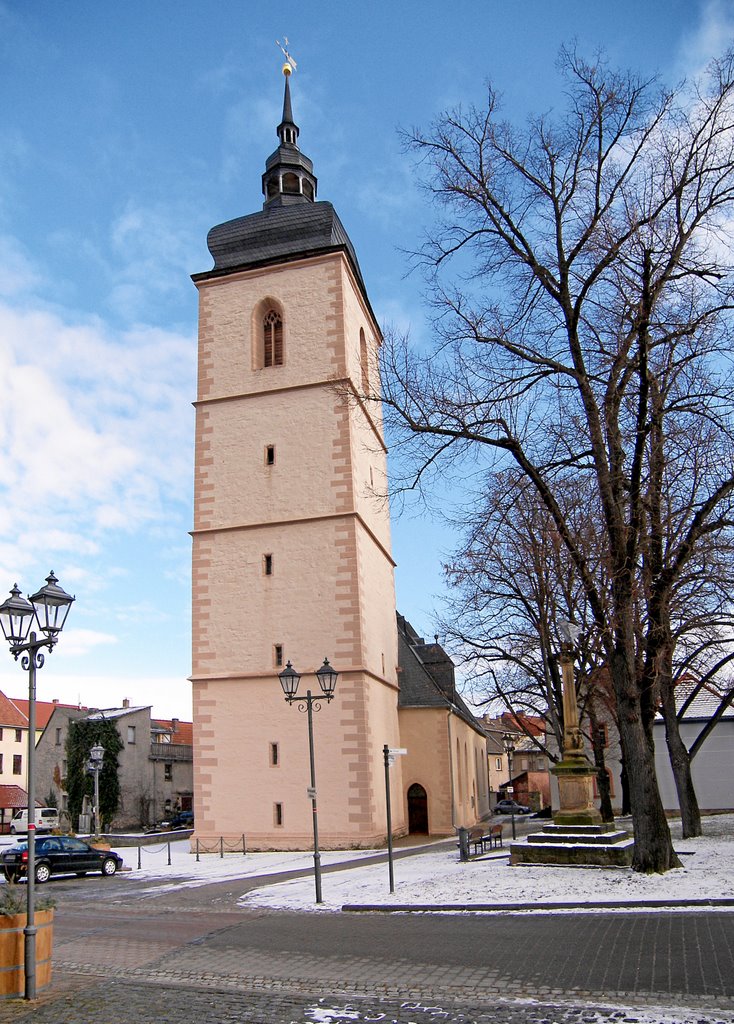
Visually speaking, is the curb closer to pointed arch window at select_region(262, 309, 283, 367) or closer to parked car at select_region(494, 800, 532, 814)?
pointed arch window at select_region(262, 309, 283, 367)

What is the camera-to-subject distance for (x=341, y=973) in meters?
9.07

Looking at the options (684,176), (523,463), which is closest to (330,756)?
(523,463)

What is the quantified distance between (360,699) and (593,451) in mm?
12754

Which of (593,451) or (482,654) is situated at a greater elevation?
(593,451)

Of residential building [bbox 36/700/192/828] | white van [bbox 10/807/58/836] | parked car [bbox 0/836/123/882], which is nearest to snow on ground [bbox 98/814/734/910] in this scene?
parked car [bbox 0/836/123/882]

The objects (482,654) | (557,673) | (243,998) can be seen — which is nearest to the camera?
(243,998)

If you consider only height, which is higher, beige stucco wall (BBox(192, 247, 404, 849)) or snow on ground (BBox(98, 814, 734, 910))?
beige stucco wall (BBox(192, 247, 404, 849))

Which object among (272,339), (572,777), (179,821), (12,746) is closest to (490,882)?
(572,777)

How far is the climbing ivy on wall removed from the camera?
45.0 m

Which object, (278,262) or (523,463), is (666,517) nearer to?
(523,463)

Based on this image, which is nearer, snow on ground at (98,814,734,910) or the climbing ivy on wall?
snow on ground at (98,814,734,910)

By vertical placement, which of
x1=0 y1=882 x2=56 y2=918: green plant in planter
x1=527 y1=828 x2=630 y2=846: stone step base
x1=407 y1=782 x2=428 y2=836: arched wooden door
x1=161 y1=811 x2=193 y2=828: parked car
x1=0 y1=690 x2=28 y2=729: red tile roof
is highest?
x1=0 y1=690 x2=28 y2=729: red tile roof

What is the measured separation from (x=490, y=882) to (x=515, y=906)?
82.1 inches

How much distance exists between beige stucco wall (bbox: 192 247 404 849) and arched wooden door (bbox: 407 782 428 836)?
189 cm
